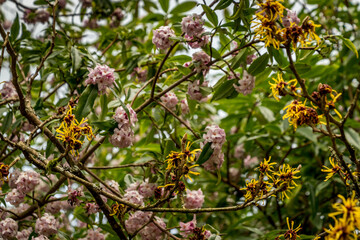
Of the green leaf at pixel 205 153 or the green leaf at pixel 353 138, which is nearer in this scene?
the green leaf at pixel 205 153

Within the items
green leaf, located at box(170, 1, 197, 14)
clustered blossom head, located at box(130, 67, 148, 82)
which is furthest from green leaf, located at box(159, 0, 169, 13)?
clustered blossom head, located at box(130, 67, 148, 82)

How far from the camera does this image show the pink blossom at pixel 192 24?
1.28 metres

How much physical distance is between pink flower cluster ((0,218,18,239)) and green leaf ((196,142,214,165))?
2.47 ft

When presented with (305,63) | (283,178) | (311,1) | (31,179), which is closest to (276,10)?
(283,178)

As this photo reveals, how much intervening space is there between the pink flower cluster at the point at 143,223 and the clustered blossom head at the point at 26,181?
15.7 inches

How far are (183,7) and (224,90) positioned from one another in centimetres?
68

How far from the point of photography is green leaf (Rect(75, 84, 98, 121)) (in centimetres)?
129

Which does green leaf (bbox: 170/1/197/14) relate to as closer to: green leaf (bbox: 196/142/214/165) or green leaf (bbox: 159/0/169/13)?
green leaf (bbox: 159/0/169/13)

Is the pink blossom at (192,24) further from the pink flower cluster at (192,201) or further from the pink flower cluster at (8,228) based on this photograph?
the pink flower cluster at (8,228)

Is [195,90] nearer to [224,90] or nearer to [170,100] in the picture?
[224,90]

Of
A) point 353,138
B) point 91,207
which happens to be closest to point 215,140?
point 91,207

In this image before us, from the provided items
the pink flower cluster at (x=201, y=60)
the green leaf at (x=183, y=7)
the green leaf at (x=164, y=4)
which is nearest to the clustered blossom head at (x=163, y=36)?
the pink flower cluster at (x=201, y=60)

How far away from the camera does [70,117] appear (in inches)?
41.6

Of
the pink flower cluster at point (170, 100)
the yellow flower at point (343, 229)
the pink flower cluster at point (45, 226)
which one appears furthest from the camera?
the pink flower cluster at point (170, 100)
